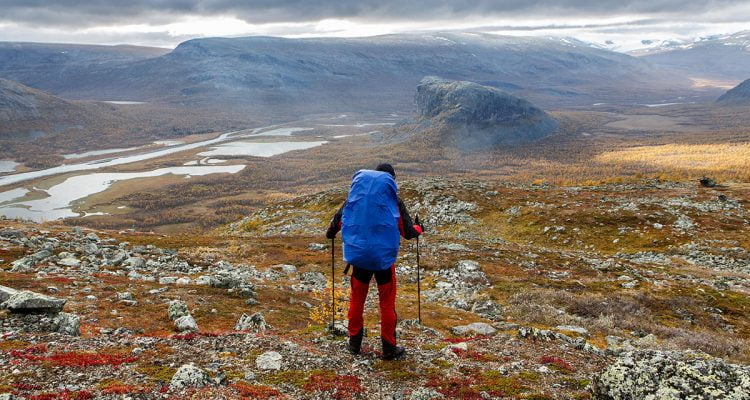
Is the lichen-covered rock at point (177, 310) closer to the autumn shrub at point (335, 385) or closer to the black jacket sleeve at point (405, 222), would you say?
the autumn shrub at point (335, 385)

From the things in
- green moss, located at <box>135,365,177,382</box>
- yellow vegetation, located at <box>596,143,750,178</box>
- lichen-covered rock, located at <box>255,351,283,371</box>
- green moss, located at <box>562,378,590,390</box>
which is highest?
green moss, located at <box>135,365,177,382</box>

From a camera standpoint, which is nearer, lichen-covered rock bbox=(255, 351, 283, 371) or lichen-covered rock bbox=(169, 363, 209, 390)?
lichen-covered rock bbox=(169, 363, 209, 390)

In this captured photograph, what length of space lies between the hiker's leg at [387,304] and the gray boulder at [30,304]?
8206 mm

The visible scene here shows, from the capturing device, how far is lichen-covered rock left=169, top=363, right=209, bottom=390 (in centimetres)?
795

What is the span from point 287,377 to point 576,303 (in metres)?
13.1

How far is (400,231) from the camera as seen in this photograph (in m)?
9.81

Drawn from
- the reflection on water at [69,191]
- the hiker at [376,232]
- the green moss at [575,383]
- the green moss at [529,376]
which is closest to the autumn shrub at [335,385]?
the hiker at [376,232]

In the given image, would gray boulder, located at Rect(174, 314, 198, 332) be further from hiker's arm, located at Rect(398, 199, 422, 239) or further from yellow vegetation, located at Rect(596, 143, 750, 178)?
yellow vegetation, located at Rect(596, 143, 750, 178)

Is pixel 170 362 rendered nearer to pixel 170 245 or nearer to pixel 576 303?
pixel 576 303

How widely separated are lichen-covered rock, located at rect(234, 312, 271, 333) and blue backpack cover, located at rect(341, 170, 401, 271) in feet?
15.1

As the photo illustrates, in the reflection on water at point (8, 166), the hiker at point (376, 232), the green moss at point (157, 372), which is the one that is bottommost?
the reflection on water at point (8, 166)

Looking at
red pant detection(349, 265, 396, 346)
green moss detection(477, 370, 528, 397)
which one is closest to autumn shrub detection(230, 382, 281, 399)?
red pant detection(349, 265, 396, 346)

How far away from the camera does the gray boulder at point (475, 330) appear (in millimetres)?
13781

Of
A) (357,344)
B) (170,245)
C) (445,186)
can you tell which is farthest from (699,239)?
(170,245)
